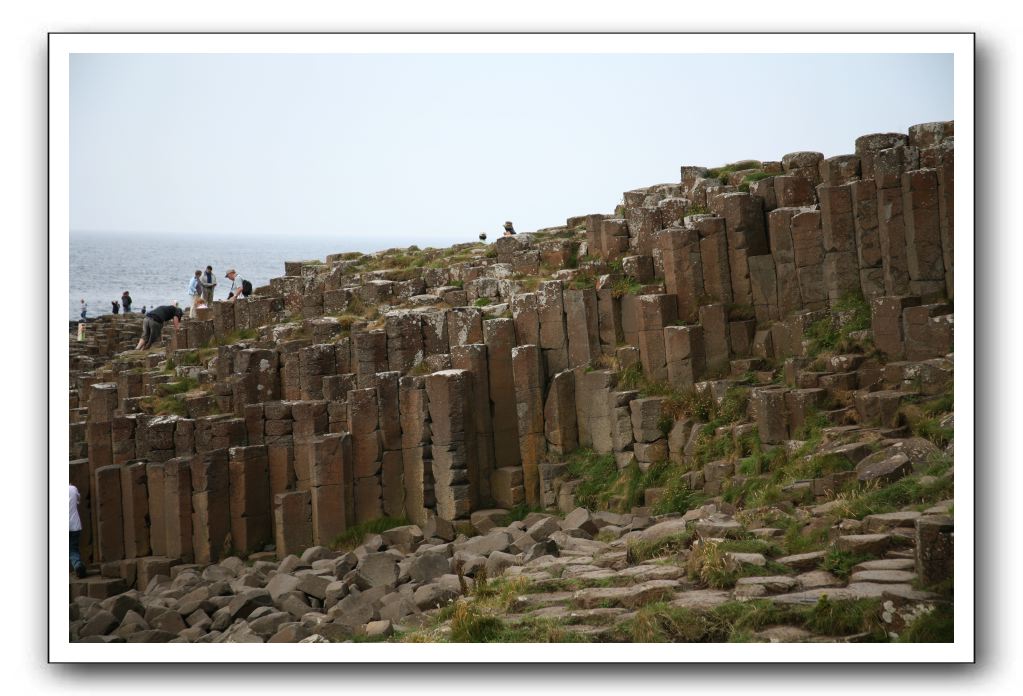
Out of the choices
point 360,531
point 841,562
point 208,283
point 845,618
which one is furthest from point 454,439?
point 845,618

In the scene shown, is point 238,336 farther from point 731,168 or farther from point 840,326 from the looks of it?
point 840,326

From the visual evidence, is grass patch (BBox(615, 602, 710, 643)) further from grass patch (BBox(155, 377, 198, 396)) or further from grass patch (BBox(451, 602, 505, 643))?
grass patch (BBox(155, 377, 198, 396))

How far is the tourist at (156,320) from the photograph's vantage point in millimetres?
36594

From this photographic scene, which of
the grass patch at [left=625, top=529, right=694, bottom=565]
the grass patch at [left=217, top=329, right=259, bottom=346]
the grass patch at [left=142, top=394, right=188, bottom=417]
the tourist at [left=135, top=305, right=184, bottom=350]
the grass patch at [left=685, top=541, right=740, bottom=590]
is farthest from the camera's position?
the tourist at [left=135, top=305, right=184, bottom=350]

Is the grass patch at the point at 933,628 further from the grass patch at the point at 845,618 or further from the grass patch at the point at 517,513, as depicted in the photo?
the grass patch at the point at 517,513

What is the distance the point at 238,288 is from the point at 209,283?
2.26m

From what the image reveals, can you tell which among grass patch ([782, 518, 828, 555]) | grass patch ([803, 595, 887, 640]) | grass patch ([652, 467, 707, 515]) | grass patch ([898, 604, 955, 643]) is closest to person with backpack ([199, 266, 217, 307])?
grass patch ([652, 467, 707, 515])

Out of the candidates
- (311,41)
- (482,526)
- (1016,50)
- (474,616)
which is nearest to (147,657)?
(474,616)

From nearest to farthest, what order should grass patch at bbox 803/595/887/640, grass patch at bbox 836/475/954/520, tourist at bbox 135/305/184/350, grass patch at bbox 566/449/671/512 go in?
grass patch at bbox 803/595/887/640
grass patch at bbox 836/475/954/520
grass patch at bbox 566/449/671/512
tourist at bbox 135/305/184/350

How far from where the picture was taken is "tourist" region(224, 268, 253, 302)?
111 feet

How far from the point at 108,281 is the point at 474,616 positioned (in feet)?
29.3

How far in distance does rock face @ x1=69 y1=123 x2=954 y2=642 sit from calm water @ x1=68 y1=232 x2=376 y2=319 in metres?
1.56

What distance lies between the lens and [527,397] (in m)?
26.0

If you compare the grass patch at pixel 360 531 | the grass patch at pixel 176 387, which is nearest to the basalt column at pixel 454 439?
the grass patch at pixel 360 531
